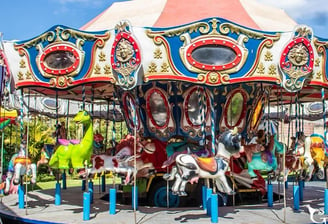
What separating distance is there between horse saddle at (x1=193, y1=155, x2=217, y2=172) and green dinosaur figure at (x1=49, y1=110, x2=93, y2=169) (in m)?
2.28

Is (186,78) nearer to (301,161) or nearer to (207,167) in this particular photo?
(207,167)

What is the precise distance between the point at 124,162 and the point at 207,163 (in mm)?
2241

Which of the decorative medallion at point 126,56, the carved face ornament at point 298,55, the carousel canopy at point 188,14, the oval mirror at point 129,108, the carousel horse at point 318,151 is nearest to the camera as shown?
the decorative medallion at point 126,56

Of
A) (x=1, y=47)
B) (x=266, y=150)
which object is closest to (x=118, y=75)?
(x=1, y=47)

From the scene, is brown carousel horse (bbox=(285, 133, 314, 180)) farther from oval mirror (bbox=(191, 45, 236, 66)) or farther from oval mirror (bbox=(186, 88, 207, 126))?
oval mirror (bbox=(191, 45, 236, 66))

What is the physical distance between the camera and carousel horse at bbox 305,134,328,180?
374 inches

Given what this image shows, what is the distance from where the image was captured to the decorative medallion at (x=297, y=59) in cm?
884

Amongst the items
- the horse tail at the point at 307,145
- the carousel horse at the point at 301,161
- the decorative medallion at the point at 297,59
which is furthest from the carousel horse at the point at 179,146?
the decorative medallion at the point at 297,59

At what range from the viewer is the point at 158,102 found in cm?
1105

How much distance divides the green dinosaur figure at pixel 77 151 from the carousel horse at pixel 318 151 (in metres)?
4.52

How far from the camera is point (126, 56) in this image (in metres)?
8.84

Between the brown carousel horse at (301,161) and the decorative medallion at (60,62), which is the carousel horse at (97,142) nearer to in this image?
the decorative medallion at (60,62)

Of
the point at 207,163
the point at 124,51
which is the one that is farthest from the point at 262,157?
the point at 124,51

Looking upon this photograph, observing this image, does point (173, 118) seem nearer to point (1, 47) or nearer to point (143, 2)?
point (143, 2)
